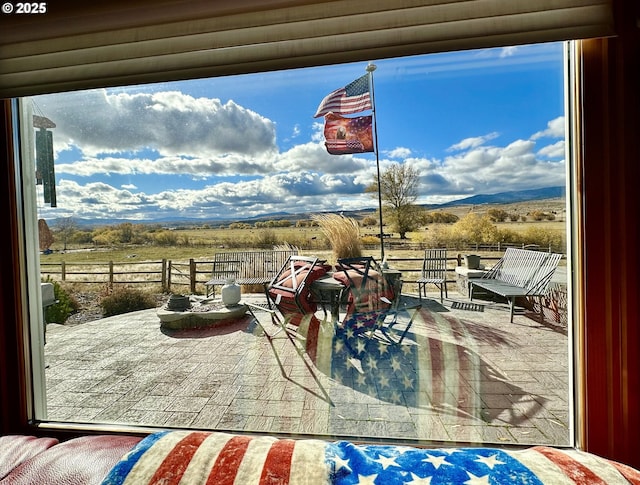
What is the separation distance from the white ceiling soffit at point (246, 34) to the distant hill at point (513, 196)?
528mm

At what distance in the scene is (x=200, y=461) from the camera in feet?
2.19

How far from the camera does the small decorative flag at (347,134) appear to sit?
1.41 m

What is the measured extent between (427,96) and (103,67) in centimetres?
137

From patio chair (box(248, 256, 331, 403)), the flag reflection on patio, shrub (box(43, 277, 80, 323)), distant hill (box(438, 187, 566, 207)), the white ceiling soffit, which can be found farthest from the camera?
shrub (box(43, 277, 80, 323))

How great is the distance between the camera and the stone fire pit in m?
1.57

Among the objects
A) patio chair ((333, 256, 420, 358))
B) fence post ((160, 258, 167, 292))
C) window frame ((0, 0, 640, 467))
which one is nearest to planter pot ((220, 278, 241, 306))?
fence post ((160, 258, 167, 292))

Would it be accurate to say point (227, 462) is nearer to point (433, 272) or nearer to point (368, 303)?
point (368, 303)

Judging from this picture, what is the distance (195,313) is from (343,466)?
45.3 inches

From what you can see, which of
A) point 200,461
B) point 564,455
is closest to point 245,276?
point 200,461

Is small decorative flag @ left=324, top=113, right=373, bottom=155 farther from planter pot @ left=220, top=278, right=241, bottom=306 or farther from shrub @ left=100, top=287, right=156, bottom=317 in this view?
shrub @ left=100, top=287, right=156, bottom=317

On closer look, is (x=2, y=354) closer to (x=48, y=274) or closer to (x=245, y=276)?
(x=48, y=274)

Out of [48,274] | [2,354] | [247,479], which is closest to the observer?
[247,479]

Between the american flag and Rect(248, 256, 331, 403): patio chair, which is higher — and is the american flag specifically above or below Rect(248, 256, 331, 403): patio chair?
above

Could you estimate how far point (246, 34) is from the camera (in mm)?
1319
